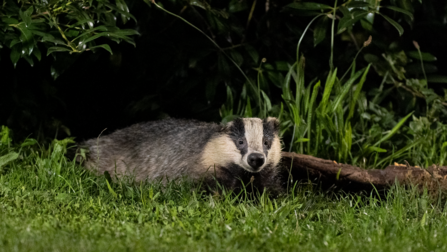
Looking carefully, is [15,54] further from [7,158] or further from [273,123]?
[273,123]

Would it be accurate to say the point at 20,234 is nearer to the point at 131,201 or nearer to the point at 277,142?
the point at 131,201

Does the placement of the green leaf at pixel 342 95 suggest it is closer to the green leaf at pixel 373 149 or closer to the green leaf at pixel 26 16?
the green leaf at pixel 373 149

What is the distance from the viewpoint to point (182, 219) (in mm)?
3562

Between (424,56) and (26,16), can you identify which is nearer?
(26,16)

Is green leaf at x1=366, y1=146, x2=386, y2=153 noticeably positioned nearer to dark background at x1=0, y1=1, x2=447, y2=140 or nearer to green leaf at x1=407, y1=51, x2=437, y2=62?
dark background at x1=0, y1=1, x2=447, y2=140

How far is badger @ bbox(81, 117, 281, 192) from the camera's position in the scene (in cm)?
452

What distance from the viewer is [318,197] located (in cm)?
434

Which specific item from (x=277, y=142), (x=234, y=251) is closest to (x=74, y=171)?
(x=277, y=142)

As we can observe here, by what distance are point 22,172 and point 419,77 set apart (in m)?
4.09

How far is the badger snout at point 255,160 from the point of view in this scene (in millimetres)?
4359

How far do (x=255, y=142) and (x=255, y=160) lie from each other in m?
0.22

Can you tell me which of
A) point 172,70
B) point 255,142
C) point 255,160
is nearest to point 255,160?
point 255,160

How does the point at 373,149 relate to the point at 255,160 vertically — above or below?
below

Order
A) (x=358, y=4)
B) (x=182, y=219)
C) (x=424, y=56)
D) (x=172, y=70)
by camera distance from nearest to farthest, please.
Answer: (x=182, y=219), (x=358, y=4), (x=172, y=70), (x=424, y=56)
